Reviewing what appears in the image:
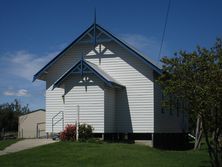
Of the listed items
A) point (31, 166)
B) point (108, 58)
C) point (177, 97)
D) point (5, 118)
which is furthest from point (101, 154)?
point (5, 118)

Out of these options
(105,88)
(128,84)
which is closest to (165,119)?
(128,84)

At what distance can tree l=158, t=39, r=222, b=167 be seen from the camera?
1346cm

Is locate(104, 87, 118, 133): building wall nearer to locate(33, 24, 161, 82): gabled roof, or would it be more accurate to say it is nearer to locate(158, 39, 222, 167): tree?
locate(33, 24, 161, 82): gabled roof

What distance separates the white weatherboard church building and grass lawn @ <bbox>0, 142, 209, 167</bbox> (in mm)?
4546

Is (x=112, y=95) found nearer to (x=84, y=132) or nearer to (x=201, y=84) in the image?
(x=84, y=132)

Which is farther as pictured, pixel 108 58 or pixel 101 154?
pixel 108 58

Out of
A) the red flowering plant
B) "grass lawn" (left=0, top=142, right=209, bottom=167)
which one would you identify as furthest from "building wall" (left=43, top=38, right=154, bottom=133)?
"grass lawn" (left=0, top=142, right=209, bottom=167)

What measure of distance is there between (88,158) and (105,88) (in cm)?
839

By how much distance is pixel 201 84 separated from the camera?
13.8 meters

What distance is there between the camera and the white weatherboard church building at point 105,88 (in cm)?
2664

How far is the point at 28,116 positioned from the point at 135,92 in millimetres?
31991

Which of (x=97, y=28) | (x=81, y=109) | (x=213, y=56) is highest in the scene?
(x=97, y=28)

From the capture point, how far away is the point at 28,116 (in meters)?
57.8

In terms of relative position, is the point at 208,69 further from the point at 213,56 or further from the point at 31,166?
the point at 31,166
